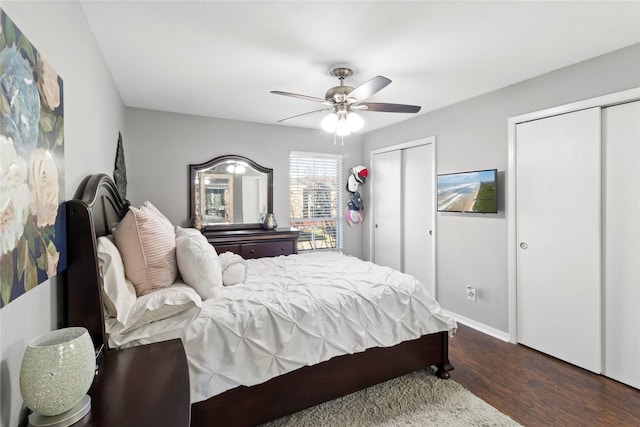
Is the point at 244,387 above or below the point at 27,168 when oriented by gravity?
below

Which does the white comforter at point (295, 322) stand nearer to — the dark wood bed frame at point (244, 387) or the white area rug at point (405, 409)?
the dark wood bed frame at point (244, 387)

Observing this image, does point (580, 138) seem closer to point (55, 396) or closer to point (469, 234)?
point (469, 234)

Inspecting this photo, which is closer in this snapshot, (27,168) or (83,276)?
(27,168)

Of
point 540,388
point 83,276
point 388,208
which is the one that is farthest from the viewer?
point 388,208

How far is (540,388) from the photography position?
2.26 meters

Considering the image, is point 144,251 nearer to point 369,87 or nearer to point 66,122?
point 66,122

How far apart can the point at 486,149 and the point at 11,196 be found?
357cm

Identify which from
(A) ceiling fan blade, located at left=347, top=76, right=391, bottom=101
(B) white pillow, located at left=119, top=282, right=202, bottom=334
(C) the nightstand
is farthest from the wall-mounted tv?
(C) the nightstand

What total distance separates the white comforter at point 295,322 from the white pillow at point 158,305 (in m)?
0.09

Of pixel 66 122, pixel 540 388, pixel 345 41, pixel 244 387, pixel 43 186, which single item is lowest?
pixel 540 388

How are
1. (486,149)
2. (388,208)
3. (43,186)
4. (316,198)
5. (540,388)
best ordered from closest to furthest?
(43,186), (540,388), (486,149), (388,208), (316,198)

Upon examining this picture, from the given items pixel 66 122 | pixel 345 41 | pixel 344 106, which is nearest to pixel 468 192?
pixel 344 106

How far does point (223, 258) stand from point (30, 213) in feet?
5.12

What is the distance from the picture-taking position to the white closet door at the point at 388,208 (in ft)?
14.5
